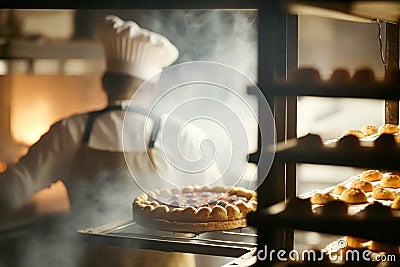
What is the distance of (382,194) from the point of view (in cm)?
128

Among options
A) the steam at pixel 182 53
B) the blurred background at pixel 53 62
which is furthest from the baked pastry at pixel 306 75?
the blurred background at pixel 53 62

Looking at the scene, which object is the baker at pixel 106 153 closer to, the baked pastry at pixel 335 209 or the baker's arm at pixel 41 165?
the baker's arm at pixel 41 165

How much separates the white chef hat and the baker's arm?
0.19 metres

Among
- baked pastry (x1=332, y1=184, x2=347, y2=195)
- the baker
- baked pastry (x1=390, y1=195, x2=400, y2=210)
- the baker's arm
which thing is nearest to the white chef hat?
the baker

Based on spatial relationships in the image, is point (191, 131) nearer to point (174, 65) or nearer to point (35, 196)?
point (174, 65)

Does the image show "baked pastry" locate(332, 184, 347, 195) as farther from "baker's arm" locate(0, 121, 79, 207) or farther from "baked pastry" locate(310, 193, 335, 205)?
"baker's arm" locate(0, 121, 79, 207)

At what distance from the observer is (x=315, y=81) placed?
1099 mm

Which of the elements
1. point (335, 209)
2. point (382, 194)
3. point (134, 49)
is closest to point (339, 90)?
point (335, 209)

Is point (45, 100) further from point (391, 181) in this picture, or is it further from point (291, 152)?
point (391, 181)

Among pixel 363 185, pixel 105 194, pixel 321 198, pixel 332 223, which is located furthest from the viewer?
pixel 105 194

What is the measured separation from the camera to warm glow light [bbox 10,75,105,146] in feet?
4.77

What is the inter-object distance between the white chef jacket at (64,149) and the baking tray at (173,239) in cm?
13

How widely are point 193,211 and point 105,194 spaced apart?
198 mm

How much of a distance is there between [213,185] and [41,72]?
45 cm
